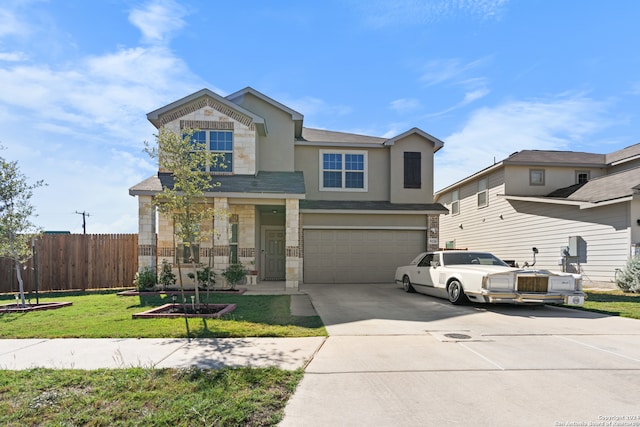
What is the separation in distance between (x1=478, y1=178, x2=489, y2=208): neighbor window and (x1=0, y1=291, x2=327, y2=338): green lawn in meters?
15.3

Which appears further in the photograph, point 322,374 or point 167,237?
point 167,237

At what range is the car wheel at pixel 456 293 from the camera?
9891 mm

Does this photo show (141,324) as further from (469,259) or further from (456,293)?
(469,259)

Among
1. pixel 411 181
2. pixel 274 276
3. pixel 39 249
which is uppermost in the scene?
pixel 411 181

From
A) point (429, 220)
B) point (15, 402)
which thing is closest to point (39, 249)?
point (15, 402)

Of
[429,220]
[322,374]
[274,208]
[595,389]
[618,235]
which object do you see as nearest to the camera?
[595,389]

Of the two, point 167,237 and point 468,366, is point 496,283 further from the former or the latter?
point 167,237

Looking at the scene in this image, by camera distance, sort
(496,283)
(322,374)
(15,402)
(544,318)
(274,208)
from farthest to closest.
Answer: (274,208)
(496,283)
(544,318)
(322,374)
(15,402)

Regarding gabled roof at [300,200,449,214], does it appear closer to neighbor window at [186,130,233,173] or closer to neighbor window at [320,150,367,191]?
neighbor window at [320,150,367,191]

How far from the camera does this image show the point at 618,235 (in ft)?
45.0

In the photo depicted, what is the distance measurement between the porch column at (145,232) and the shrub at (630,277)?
52.2ft

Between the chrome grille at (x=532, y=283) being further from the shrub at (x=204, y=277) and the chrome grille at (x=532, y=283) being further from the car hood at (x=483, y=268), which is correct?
the shrub at (x=204, y=277)

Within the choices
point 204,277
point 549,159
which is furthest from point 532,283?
point 549,159

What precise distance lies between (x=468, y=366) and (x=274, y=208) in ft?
37.8
